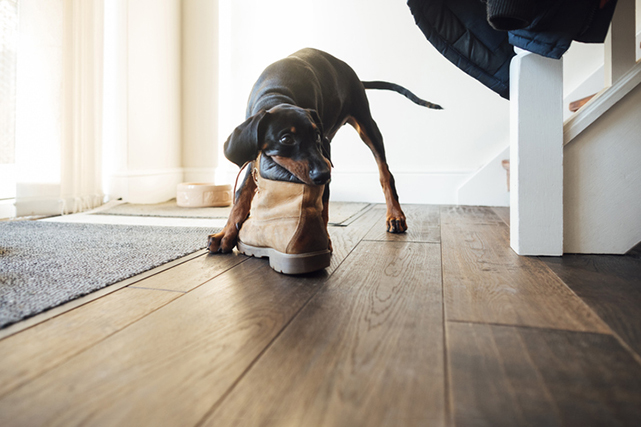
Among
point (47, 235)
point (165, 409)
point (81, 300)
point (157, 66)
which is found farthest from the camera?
point (157, 66)

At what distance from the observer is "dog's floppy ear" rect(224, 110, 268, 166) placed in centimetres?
108

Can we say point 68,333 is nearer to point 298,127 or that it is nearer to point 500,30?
point 298,127

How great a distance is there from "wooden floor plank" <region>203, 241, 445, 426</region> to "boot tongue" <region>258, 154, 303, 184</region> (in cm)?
31

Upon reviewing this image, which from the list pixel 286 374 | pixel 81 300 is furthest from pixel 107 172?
pixel 286 374

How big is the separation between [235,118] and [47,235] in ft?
6.49

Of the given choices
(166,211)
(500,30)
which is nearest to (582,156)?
(500,30)

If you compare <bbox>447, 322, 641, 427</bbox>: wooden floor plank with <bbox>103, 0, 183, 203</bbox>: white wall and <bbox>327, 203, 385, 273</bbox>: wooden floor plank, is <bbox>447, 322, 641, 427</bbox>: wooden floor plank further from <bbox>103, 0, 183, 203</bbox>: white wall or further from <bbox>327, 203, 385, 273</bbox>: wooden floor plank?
<bbox>103, 0, 183, 203</bbox>: white wall

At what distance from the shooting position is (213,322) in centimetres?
72

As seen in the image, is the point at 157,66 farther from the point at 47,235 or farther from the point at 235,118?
the point at 47,235

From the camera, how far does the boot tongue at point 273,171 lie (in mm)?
1076

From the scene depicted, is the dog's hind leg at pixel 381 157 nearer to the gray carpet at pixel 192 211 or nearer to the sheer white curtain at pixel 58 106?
the gray carpet at pixel 192 211

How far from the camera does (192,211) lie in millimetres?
2480

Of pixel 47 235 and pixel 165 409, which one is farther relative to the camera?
pixel 47 235

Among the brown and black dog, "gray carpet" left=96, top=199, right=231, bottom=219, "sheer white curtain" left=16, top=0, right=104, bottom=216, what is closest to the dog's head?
the brown and black dog
